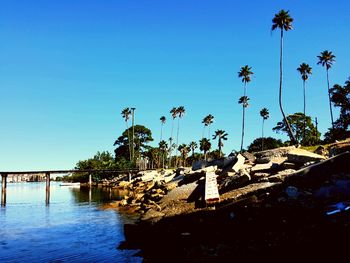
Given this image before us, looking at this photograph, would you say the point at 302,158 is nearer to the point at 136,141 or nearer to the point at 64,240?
the point at 64,240

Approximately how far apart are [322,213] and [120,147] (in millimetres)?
128961

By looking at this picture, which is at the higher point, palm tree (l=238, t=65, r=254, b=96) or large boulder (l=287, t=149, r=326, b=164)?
palm tree (l=238, t=65, r=254, b=96)

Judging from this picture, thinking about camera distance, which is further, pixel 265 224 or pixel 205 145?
pixel 205 145

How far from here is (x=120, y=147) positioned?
138m

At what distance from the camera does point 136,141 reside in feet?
453

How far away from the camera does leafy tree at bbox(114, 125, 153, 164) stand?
136100mm

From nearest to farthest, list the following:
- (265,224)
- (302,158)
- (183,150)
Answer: (265,224) → (302,158) → (183,150)

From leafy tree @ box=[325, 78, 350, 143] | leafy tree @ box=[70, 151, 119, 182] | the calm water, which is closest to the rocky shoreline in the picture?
the calm water

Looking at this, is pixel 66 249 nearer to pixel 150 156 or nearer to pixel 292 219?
pixel 292 219

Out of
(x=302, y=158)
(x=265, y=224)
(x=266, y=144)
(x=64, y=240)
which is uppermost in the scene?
(x=266, y=144)

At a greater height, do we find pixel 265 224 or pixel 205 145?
pixel 205 145

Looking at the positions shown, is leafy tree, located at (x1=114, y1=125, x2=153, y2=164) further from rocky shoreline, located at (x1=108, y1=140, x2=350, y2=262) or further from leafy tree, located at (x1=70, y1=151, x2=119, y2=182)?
rocky shoreline, located at (x1=108, y1=140, x2=350, y2=262)

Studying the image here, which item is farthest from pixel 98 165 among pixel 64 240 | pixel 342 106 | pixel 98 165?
pixel 64 240

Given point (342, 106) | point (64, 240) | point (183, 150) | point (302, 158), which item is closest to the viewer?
point (64, 240)
